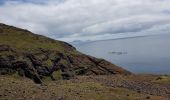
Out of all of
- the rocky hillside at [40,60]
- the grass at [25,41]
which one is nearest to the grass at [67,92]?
the rocky hillside at [40,60]

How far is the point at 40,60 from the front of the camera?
77.3 m

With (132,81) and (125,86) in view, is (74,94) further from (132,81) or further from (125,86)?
(132,81)

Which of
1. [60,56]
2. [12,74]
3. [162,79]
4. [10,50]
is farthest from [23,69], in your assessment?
[162,79]

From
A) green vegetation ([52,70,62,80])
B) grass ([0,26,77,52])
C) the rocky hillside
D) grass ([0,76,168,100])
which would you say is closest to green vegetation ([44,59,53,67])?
the rocky hillside

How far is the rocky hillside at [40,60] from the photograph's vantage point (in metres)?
70.5

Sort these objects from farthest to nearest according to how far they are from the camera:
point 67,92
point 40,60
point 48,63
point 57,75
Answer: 1. point 48,63
2. point 40,60
3. point 57,75
4. point 67,92

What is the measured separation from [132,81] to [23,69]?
2189cm

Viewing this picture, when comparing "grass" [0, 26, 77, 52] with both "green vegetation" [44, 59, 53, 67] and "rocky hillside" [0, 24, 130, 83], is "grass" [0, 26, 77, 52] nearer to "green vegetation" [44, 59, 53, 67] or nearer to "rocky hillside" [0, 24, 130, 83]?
"rocky hillside" [0, 24, 130, 83]

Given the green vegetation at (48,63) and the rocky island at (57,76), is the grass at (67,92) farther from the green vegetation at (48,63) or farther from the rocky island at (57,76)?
the green vegetation at (48,63)

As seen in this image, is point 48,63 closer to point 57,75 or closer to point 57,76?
point 57,75

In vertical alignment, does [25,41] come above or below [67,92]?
above

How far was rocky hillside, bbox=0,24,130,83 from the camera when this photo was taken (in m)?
70.5

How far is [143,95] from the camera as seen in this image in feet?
197

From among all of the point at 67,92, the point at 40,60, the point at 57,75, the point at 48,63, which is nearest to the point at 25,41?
the point at 40,60
